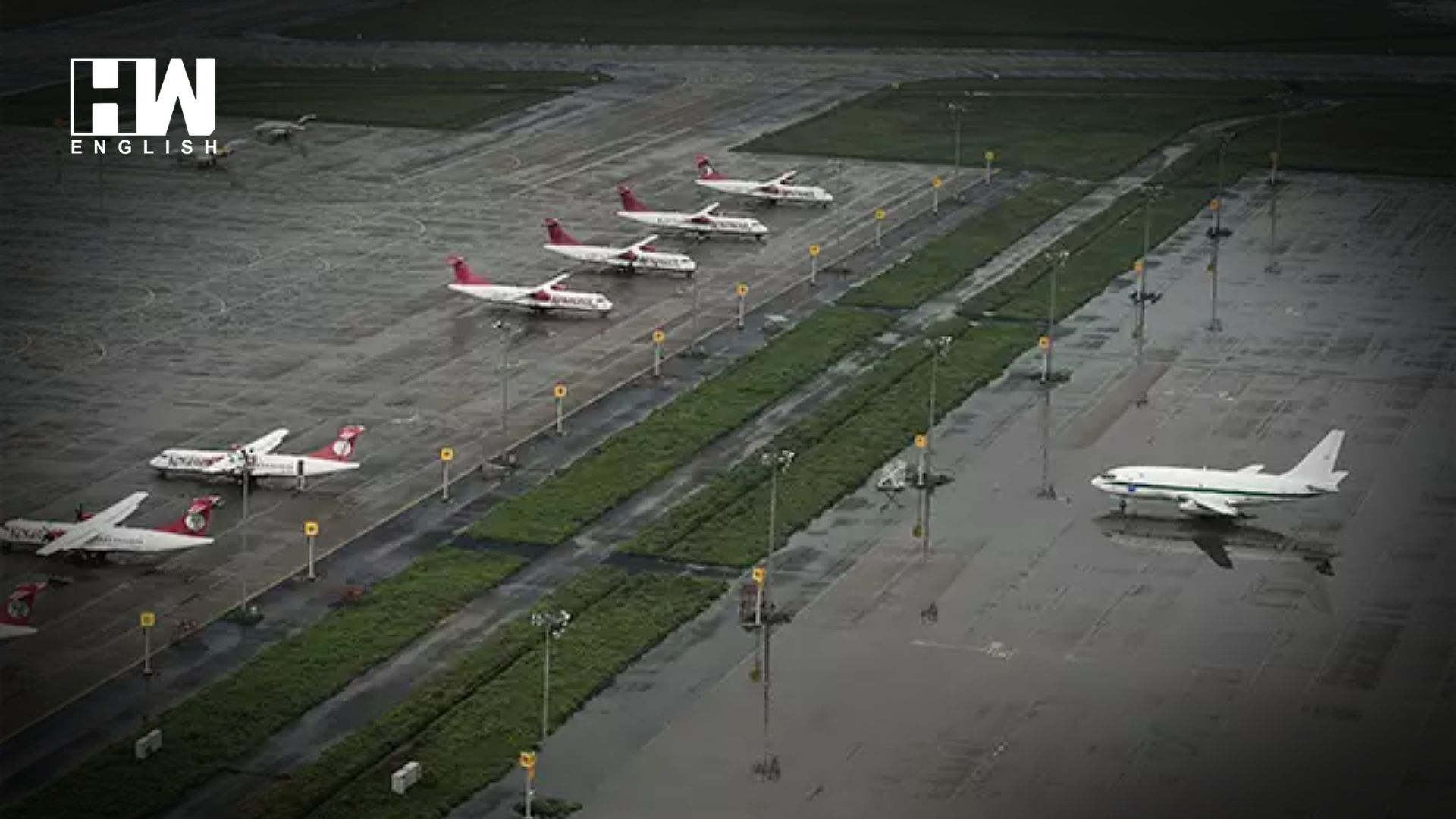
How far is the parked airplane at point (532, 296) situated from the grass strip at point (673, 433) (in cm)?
1313

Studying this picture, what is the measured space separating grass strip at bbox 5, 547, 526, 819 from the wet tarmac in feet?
35.1

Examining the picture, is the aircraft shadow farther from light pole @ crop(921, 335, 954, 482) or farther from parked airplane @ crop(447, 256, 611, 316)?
parked airplane @ crop(447, 256, 611, 316)

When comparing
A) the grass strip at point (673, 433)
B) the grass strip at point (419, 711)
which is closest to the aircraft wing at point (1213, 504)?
the grass strip at point (673, 433)

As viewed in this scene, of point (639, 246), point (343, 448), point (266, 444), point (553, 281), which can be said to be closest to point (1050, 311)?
point (639, 246)

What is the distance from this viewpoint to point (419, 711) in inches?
4309

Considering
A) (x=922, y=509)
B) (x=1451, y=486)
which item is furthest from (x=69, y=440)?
(x=1451, y=486)

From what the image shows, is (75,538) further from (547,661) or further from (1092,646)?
(1092,646)

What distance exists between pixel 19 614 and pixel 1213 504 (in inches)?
2314

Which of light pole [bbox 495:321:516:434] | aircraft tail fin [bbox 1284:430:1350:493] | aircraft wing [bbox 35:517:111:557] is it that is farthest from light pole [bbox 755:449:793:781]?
aircraft wing [bbox 35:517:111:557]

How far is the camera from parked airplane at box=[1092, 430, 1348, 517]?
137250mm

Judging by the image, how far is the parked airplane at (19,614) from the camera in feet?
380

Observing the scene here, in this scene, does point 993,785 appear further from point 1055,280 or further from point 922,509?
→ point 1055,280

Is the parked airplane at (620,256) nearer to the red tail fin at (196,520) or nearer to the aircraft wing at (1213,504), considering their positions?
the aircraft wing at (1213,504)

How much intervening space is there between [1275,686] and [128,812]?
48.3m
